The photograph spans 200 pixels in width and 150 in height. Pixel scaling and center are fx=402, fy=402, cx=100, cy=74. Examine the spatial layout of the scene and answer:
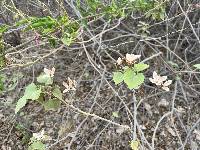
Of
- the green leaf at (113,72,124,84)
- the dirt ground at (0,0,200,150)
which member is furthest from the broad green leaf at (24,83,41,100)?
the dirt ground at (0,0,200,150)

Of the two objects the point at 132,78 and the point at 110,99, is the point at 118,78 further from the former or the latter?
the point at 110,99

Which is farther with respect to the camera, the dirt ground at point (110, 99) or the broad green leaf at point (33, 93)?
the dirt ground at point (110, 99)

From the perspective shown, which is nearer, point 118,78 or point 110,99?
point 118,78

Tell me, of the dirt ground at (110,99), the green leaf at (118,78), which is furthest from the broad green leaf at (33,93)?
the dirt ground at (110,99)

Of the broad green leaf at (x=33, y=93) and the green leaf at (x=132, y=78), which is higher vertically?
the broad green leaf at (x=33, y=93)

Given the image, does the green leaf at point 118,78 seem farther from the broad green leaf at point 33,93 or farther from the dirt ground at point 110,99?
the dirt ground at point 110,99

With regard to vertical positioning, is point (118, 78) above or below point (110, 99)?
above

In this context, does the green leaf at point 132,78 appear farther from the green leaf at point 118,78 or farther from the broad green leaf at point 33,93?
the broad green leaf at point 33,93

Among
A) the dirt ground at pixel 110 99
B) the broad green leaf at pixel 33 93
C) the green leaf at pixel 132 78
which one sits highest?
the broad green leaf at pixel 33 93

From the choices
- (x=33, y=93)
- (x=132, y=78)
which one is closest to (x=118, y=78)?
(x=132, y=78)
